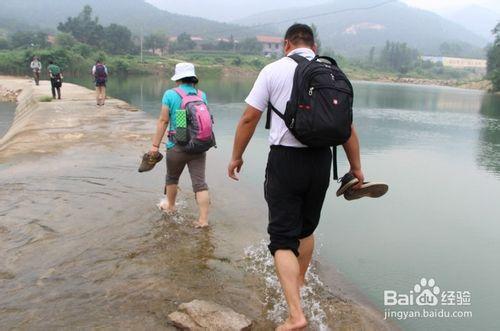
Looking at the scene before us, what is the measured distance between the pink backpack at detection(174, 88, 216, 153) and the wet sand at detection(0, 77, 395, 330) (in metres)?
0.95

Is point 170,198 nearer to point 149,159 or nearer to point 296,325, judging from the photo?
point 149,159

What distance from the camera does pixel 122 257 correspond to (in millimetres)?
4219

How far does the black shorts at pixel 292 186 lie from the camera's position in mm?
2986

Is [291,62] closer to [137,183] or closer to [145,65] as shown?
[137,183]

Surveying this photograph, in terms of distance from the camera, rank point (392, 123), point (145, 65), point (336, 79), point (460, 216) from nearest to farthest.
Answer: point (336, 79)
point (460, 216)
point (392, 123)
point (145, 65)

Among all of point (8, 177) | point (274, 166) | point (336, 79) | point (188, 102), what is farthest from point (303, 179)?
point (8, 177)

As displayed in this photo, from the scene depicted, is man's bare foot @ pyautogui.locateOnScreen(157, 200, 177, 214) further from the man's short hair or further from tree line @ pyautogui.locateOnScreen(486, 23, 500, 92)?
tree line @ pyautogui.locateOnScreen(486, 23, 500, 92)

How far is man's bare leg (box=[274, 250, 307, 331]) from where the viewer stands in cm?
298

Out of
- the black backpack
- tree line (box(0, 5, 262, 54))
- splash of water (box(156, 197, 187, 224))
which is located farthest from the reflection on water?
tree line (box(0, 5, 262, 54))

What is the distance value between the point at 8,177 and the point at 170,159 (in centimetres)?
331

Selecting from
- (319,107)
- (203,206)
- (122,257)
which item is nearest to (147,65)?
(203,206)

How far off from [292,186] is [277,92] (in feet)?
2.03

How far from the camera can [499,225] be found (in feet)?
21.0

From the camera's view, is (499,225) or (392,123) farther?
(392,123)
